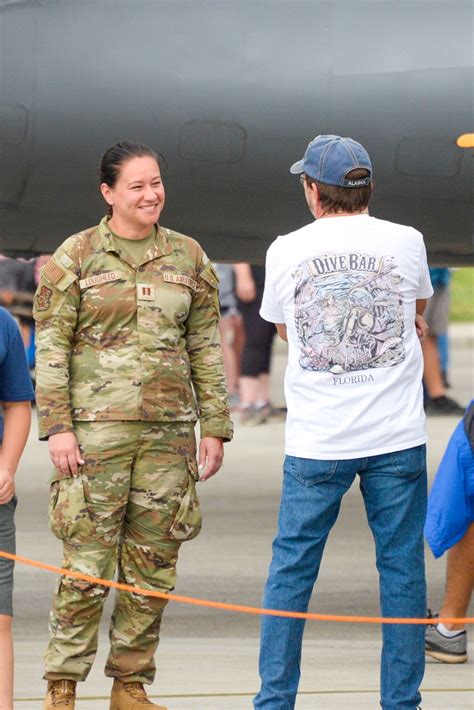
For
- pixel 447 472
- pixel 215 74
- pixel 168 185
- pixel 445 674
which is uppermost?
pixel 215 74

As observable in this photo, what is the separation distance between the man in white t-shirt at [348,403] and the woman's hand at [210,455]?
0.40 meters

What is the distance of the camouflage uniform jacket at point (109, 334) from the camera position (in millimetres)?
4289

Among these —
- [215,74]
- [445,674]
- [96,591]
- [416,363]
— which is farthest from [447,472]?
[215,74]

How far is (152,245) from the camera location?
14.5 ft

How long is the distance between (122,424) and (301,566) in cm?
72

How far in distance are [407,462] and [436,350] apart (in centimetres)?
831

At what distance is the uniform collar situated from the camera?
4363 millimetres

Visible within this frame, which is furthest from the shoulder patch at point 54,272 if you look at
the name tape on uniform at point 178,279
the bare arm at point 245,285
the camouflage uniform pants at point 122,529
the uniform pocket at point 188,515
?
the bare arm at point 245,285

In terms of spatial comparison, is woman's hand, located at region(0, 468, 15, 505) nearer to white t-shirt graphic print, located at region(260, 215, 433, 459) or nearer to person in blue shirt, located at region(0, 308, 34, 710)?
person in blue shirt, located at region(0, 308, 34, 710)

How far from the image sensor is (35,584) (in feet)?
21.1

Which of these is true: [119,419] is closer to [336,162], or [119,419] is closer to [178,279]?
[178,279]

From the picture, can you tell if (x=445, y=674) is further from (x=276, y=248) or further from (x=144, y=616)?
(x=276, y=248)

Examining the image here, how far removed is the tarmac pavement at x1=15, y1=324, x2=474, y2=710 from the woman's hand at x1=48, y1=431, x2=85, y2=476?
0.92 m

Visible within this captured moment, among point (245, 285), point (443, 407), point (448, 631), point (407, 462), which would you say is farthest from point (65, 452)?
point (443, 407)
